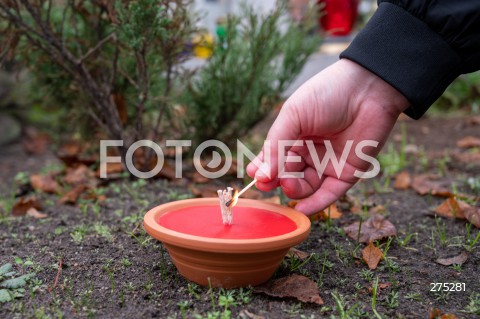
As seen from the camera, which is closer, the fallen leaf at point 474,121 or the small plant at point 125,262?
the small plant at point 125,262

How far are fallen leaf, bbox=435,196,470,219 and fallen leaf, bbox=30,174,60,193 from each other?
6.51ft

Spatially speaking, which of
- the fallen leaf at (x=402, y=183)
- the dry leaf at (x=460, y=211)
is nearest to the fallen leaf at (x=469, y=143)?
the fallen leaf at (x=402, y=183)

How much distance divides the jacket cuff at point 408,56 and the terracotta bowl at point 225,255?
599 mm

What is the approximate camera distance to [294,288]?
1588mm

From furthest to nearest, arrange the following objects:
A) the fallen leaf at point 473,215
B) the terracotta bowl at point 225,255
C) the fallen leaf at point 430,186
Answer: the fallen leaf at point 430,186 → the fallen leaf at point 473,215 → the terracotta bowl at point 225,255

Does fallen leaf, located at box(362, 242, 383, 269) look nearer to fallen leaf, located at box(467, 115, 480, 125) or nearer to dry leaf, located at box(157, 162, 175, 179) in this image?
dry leaf, located at box(157, 162, 175, 179)

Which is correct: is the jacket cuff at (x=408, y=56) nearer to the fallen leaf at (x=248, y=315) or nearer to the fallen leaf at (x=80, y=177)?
the fallen leaf at (x=248, y=315)

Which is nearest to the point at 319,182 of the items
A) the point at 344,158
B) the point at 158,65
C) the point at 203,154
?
the point at 344,158

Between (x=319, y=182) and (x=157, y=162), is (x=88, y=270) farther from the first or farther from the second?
(x=157, y=162)

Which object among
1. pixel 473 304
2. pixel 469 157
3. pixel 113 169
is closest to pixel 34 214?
pixel 113 169

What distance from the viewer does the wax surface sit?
1589mm

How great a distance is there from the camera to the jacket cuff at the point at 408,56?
174 centimetres

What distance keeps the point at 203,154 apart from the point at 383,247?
1507 mm

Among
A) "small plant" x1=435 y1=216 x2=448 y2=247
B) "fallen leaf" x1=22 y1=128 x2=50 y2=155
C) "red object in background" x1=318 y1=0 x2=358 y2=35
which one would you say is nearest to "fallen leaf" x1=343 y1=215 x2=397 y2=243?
"small plant" x1=435 y1=216 x2=448 y2=247
